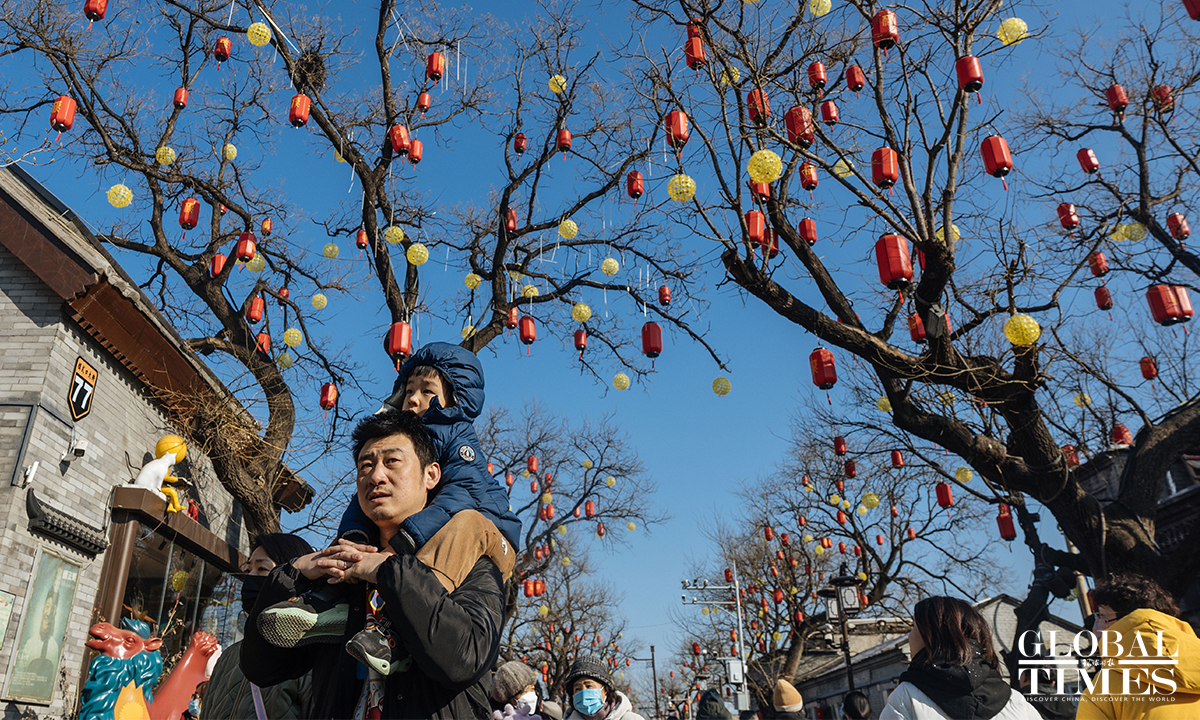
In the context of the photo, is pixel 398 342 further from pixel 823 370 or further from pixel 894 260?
pixel 894 260

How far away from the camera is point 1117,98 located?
36.8 ft

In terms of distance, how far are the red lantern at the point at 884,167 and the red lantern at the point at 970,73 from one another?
1.00m

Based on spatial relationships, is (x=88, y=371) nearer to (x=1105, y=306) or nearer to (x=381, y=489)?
(x=381, y=489)

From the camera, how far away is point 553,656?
34562 mm

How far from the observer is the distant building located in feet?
25.5

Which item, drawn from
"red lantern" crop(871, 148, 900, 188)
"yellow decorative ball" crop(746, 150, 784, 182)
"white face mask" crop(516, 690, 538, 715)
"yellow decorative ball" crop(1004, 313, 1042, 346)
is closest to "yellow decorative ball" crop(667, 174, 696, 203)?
"yellow decorative ball" crop(746, 150, 784, 182)

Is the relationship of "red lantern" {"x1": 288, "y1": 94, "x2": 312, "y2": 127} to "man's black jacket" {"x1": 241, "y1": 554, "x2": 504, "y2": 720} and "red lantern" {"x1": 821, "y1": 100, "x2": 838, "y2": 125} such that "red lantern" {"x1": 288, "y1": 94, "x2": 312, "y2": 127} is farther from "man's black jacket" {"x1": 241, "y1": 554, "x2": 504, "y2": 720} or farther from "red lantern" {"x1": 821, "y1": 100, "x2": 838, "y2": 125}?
"man's black jacket" {"x1": 241, "y1": 554, "x2": 504, "y2": 720}

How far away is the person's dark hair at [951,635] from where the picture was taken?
10.7 ft

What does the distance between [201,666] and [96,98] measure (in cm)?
1156

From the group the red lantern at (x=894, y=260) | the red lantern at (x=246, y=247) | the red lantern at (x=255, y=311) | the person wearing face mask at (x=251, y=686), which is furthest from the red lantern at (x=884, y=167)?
the red lantern at (x=255, y=311)

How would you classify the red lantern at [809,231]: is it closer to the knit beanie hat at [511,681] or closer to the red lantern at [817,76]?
the red lantern at [817,76]

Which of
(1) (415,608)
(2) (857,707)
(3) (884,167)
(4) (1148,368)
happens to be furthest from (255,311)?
(4) (1148,368)

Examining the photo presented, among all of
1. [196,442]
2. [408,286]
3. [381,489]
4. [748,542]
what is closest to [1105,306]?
[408,286]

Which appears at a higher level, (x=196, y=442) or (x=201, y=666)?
(x=196, y=442)
